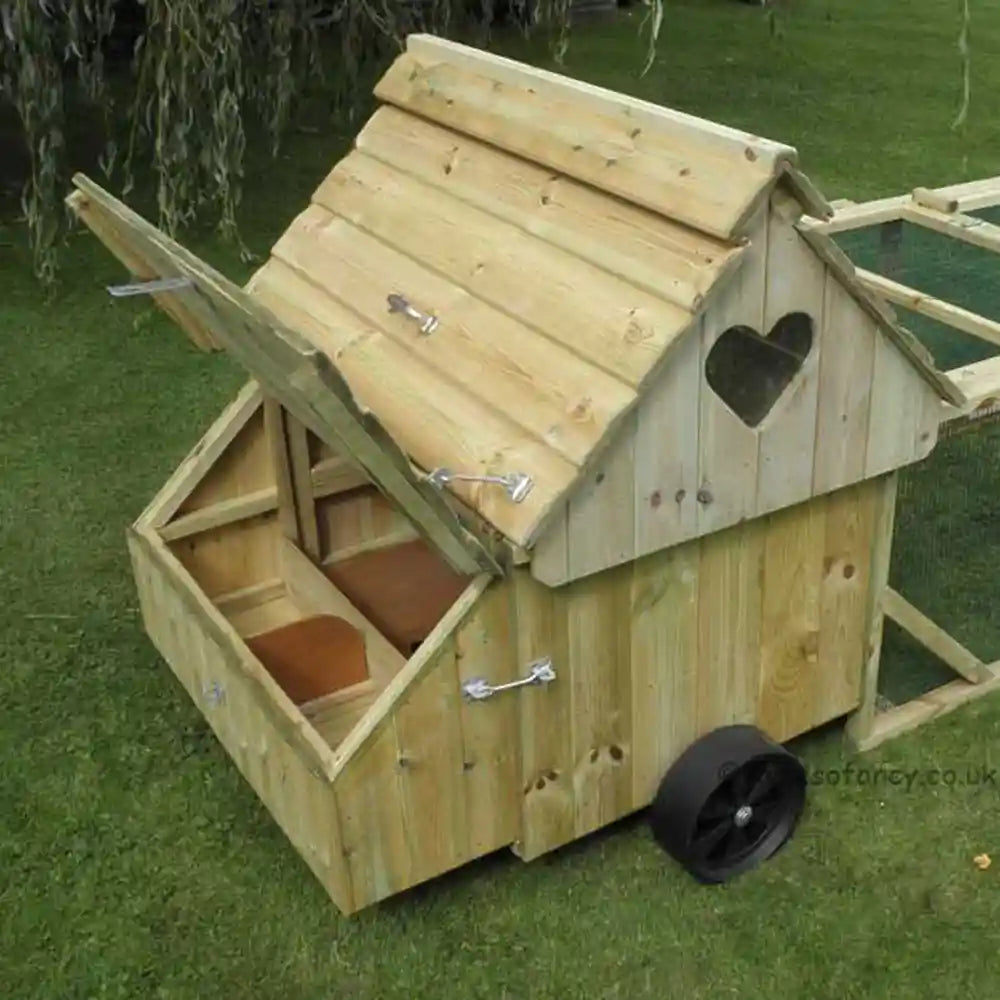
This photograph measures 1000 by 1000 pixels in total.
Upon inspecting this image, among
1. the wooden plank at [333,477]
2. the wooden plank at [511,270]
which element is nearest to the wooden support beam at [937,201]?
the wooden plank at [511,270]

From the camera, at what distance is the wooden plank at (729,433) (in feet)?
6.37

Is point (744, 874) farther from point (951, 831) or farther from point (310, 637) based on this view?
point (310, 637)

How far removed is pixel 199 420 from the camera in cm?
405

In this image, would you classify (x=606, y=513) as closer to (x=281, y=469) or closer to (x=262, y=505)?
(x=281, y=469)

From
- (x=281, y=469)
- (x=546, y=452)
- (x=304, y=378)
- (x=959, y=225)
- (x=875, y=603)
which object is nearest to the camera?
(x=304, y=378)

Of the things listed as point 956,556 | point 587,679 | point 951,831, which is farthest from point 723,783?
point 956,556

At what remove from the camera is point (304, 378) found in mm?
1631

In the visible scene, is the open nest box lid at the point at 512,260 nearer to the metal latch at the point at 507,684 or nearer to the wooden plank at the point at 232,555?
the metal latch at the point at 507,684

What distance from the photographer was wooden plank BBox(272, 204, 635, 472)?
6.32ft

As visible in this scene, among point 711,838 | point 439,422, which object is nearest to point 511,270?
point 439,422

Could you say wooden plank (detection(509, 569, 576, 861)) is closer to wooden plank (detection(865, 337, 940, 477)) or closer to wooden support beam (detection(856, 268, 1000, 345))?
wooden plank (detection(865, 337, 940, 477))

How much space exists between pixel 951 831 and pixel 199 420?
95.9 inches

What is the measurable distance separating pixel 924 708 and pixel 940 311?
0.77 metres

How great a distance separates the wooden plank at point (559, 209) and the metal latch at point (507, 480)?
1.03 ft
